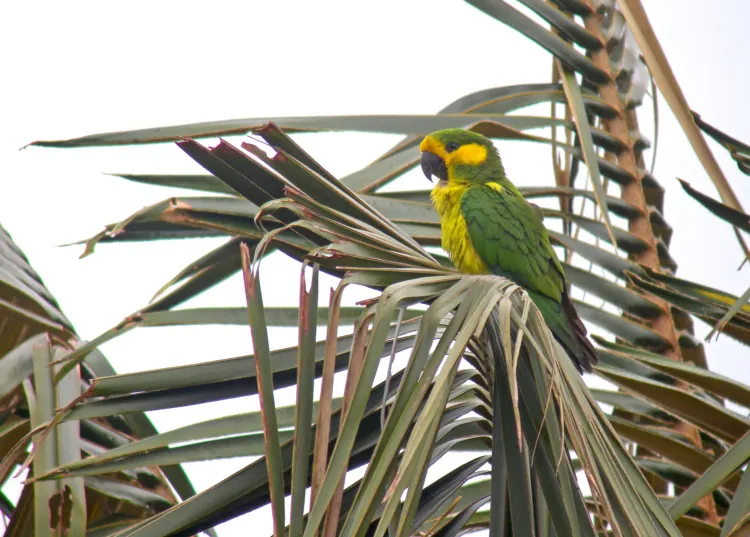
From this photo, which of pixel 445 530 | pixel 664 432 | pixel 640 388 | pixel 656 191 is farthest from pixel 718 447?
pixel 445 530

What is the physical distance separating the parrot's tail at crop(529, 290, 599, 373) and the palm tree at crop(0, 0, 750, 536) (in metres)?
0.05

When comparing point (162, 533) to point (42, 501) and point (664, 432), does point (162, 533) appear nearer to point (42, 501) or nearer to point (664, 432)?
point (42, 501)

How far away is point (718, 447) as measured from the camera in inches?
95.4

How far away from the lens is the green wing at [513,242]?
2760mm

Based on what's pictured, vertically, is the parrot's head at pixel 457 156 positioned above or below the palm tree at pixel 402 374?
above

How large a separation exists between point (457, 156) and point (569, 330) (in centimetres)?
110

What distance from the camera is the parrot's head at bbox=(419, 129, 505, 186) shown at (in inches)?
127

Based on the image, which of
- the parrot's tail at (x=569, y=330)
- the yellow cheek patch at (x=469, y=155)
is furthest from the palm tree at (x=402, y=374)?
the yellow cheek patch at (x=469, y=155)

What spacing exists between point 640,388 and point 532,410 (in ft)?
3.15

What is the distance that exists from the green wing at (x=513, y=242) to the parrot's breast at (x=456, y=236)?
0.03 metres

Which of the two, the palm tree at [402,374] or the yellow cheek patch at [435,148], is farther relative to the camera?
the yellow cheek patch at [435,148]

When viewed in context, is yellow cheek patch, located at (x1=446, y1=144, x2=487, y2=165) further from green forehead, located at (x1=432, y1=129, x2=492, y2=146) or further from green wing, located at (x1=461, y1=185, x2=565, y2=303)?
green wing, located at (x1=461, y1=185, x2=565, y2=303)

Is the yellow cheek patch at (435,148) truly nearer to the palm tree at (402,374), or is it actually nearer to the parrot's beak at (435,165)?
the parrot's beak at (435,165)

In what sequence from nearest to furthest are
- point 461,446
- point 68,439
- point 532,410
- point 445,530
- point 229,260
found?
point 532,410, point 445,530, point 68,439, point 461,446, point 229,260
